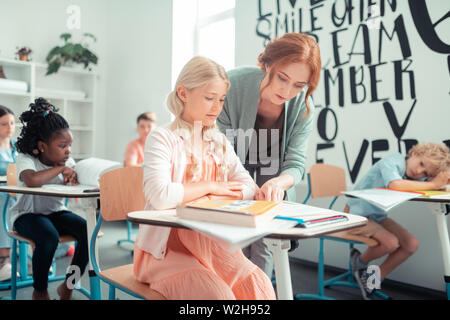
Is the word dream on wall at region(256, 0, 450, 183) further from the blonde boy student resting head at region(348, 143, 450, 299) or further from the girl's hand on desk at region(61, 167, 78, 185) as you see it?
the girl's hand on desk at region(61, 167, 78, 185)

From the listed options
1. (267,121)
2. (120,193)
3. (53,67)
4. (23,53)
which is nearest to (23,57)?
(23,53)

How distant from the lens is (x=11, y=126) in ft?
7.48

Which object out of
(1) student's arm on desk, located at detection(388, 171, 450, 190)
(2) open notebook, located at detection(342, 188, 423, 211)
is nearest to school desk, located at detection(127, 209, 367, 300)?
(2) open notebook, located at detection(342, 188, 423, 211)

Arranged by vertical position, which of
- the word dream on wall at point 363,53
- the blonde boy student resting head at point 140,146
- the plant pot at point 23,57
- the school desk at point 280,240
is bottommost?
the school desk at point 280,240

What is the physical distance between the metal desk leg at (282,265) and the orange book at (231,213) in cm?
6

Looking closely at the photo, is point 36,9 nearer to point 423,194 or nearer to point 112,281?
point 112,281

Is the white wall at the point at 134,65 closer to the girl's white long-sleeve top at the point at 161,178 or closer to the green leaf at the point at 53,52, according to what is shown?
the green leaf at the point at 53,52

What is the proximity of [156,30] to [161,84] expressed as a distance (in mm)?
536

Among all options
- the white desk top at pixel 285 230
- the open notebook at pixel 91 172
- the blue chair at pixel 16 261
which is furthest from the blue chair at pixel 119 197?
the blue chair at pixel 16 261

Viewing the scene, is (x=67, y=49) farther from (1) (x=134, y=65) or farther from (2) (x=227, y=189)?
(2) (x=227, y=189)

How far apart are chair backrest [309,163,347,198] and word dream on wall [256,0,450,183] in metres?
0.32

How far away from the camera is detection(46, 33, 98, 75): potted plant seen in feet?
14.0

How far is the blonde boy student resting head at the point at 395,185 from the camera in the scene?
210 centimetres

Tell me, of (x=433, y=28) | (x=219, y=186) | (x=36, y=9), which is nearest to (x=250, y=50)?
(x=433, y=28)
